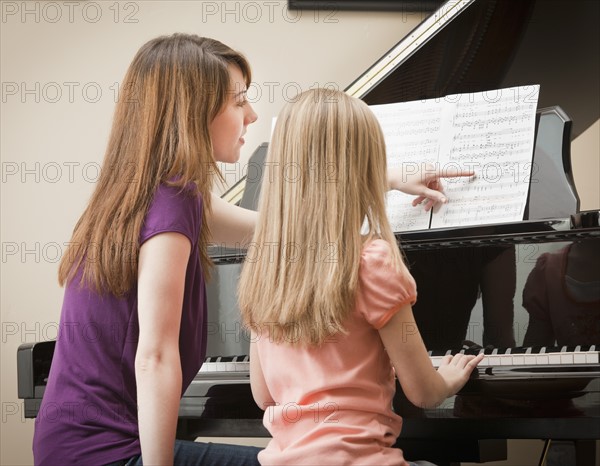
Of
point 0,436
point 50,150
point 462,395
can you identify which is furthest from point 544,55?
point 0,436

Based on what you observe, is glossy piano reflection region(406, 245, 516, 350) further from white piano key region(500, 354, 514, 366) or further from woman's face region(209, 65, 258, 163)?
woman's face region(209, 65, 258, 163)

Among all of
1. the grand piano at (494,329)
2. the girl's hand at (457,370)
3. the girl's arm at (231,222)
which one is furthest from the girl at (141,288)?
the grand piano at (494,329)

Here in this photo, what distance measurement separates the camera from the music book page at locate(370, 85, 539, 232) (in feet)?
6.72

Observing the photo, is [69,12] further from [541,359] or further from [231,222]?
[541,359]

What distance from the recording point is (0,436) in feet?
13.3

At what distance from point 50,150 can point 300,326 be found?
298 cm

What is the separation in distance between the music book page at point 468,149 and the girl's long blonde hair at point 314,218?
0.51 meters

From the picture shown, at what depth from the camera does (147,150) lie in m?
1.58

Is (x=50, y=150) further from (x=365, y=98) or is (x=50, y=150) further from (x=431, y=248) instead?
(x=431, y=248)

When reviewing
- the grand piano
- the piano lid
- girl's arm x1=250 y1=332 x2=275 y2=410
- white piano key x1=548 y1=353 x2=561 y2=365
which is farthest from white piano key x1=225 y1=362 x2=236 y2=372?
the piano lid

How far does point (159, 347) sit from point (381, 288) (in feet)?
1.30

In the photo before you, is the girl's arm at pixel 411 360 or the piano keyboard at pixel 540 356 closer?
the girl's arm at pixel 411 360

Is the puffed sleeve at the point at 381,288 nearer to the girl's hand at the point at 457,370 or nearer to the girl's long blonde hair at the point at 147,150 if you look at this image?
the girl's hand at the point at 457,370

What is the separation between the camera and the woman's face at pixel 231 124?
1.73 m
